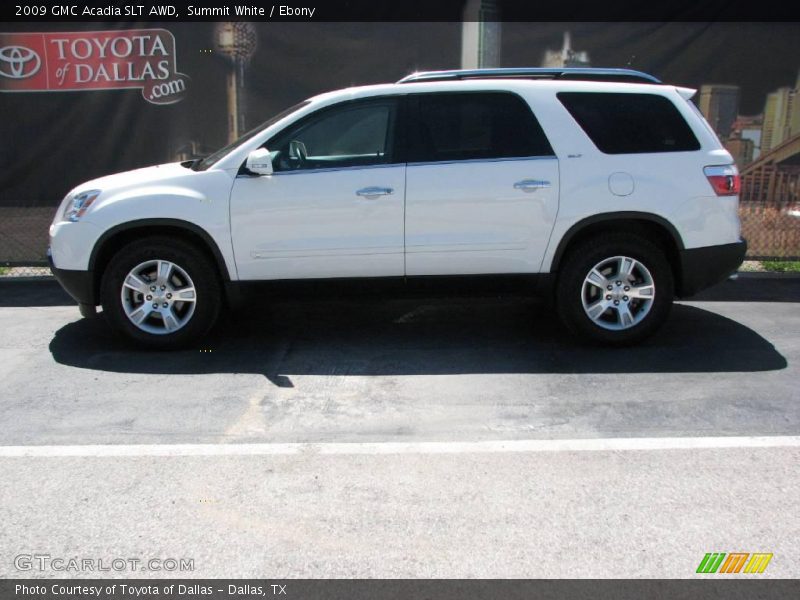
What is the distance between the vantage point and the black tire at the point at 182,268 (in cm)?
566

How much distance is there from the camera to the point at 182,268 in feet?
18.6

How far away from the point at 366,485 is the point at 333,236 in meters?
2.32

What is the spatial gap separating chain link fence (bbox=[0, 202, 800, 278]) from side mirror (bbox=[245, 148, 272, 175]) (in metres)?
3.98

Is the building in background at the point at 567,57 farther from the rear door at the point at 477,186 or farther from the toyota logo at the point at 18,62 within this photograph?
the toyota logo at the point at 18,62

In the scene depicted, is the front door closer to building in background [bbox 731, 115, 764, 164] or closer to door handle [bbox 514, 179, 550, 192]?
door handle [bbox 514, 179, 550, 192]

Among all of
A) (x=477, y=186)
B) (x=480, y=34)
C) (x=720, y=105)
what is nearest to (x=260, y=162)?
(x=477, y=186)

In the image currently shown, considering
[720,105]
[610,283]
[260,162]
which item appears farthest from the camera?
[720,105]

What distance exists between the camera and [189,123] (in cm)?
870

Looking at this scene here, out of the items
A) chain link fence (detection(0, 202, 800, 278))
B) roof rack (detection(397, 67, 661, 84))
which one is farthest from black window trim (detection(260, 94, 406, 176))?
chain link fence (detection(0, 202, 800, 278))

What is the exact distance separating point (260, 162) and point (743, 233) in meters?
5.68

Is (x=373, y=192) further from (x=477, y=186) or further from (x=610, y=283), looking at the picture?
(x=610, y=283)

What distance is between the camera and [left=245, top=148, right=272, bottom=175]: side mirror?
5430 millimetres

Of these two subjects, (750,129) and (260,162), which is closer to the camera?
(260,162)

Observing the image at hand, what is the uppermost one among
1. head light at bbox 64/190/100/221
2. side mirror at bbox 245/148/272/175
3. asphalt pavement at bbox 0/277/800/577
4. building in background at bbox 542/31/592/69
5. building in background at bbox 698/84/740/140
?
→ building in background at bbox 542/31/592/69
